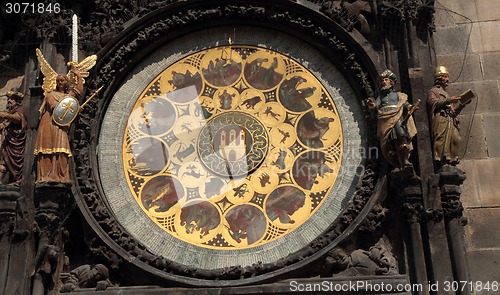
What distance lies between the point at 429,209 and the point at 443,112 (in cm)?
136

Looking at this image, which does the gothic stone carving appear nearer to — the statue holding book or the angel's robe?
the angel's robe

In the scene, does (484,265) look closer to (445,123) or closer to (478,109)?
(445,123)

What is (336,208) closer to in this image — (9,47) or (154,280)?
(154,280)

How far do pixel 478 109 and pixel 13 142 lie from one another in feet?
21.0

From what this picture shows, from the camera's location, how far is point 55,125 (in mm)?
10039

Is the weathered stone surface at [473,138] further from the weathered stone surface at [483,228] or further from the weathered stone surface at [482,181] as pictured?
the weathered stone surface at [483,228]

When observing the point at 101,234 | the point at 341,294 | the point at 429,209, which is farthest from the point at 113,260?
the point at 429,209

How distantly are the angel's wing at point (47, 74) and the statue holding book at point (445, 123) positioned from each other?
5072 mm

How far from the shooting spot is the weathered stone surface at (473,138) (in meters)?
10.3

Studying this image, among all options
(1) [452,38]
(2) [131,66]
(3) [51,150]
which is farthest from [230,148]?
(1) [452,38]

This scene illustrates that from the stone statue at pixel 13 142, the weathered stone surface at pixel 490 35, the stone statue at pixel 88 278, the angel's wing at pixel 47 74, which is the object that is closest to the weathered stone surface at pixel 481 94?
the weathered stone surface at pixel 490 35

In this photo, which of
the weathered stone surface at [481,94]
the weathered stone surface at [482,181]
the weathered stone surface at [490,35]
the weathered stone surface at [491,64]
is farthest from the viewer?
the weathered stone surface at [490,35]

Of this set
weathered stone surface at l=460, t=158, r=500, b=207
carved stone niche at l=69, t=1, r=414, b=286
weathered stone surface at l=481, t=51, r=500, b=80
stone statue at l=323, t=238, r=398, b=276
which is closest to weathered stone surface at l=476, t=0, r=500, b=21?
weathered stone surface at l=481, t=51, r=500, b=80

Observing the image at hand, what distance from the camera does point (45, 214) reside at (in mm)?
9609
